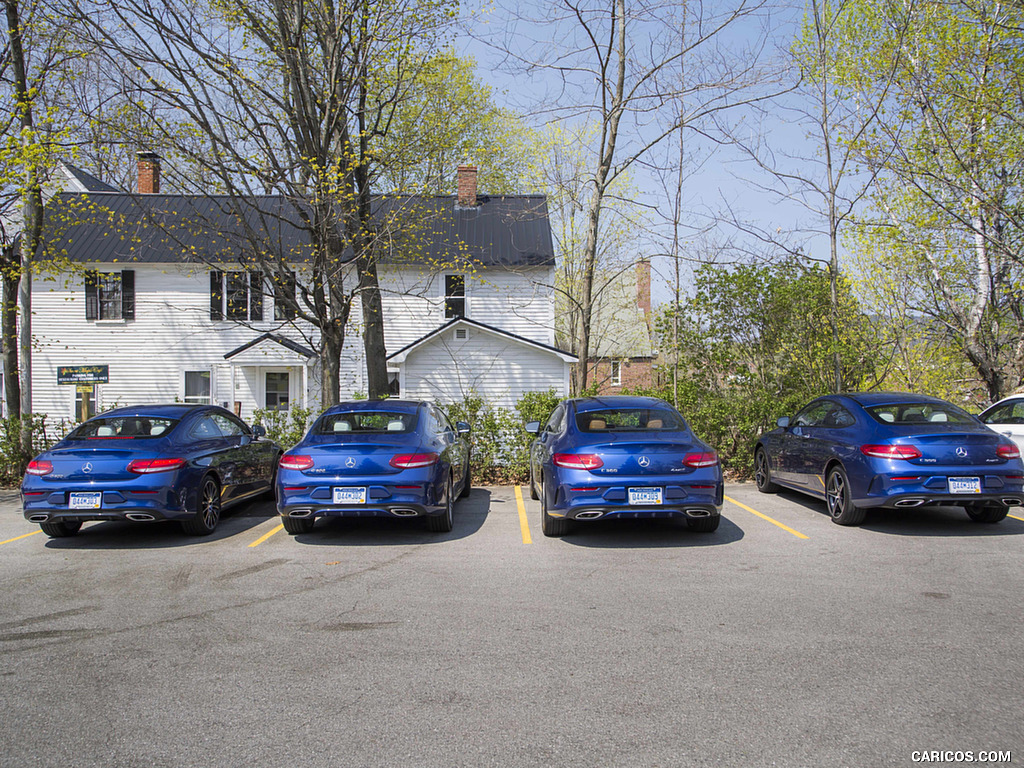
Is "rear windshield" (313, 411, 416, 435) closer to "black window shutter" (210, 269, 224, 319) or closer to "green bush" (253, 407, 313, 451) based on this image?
"green bush" (253, 407, 313, 451)

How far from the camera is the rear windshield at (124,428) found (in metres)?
8.59

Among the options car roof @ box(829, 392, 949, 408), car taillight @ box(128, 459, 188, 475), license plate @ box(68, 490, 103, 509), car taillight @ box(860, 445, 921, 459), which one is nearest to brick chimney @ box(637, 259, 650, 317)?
car roof @ box(829, 392, 949, 408)

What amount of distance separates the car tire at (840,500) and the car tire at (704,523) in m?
1.57

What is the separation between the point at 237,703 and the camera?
12.8 feet

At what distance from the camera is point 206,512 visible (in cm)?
861

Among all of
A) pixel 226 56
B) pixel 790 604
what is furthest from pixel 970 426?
pixel 226 56

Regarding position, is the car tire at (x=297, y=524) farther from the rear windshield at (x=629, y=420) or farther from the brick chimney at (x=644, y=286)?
the brick chimney at (x=644, y=286)

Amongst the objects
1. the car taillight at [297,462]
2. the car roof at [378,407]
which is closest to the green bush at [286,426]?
the car roof at [378,407]

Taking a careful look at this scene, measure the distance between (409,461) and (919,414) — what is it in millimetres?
6037

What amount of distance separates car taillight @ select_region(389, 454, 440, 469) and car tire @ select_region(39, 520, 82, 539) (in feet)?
13.2

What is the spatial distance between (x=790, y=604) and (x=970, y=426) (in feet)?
15.0

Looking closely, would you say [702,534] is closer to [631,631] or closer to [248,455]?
[631,631]

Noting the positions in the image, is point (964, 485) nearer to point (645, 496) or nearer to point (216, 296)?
point (645, 496)

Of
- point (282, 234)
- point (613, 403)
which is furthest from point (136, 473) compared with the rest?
point (282, 234)
